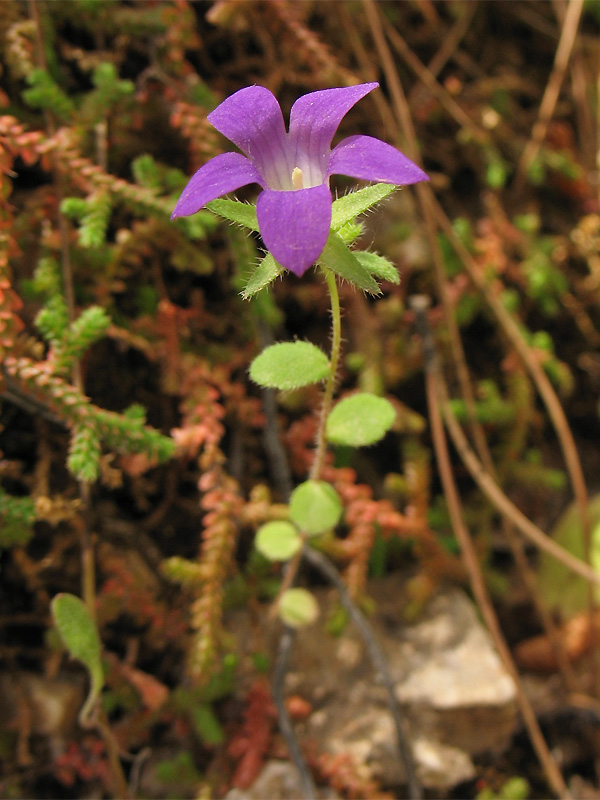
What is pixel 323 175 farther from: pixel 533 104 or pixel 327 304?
pixel 533 104

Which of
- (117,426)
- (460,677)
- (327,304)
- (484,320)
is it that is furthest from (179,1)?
(460,677)

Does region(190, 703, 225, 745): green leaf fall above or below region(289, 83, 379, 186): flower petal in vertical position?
below

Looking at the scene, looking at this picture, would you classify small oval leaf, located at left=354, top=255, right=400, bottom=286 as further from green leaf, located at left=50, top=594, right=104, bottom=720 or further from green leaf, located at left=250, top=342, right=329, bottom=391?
green leaf, located at left=50, top=594, right=104, bottom=720

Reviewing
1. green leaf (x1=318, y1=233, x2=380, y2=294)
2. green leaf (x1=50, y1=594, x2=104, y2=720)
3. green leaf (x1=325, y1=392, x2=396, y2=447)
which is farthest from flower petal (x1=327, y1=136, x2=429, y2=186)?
green leaf (x1=50, y1=594, x2=104, y2=720)

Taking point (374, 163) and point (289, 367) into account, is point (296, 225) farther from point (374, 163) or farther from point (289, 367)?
point (289, 367)

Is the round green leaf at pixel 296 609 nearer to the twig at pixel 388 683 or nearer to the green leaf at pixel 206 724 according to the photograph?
the twig at pixel 388 683

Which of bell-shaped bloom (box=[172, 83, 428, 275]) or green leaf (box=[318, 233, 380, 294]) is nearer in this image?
bell-shaped bloom (box=[172, 83, 428, 275])

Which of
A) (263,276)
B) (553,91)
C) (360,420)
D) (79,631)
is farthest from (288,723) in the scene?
(553,91)
